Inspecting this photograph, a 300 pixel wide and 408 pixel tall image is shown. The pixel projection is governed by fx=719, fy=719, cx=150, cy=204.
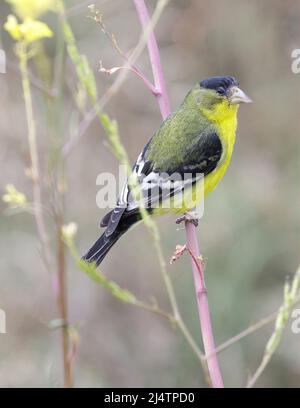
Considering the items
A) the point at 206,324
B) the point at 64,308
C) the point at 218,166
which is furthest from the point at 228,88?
the point at 64,308

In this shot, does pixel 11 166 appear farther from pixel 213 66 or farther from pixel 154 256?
pixel 213 66

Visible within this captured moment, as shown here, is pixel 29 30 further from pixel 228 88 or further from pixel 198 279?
pixel 228 88

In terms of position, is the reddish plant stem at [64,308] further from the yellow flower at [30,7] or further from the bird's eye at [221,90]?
the bird's eye at [221,90]

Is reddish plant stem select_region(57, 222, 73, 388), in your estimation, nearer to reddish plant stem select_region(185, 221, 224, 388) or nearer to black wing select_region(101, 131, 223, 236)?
reddish plant stem select_region(185, 221, 224, 388)

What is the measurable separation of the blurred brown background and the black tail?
1354 millimetres

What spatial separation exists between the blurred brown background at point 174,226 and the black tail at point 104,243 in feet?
4.44

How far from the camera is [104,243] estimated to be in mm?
3127

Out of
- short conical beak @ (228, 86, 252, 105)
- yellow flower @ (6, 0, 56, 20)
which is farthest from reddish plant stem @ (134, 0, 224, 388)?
short conical beak @ (228, 86, 252, 105)

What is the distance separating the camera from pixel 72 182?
5.03 meters

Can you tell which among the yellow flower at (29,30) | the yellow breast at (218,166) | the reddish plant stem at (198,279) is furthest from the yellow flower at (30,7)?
the yellow breast at (218,166)

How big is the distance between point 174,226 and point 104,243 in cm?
158

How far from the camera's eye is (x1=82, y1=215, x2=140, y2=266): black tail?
3094mm

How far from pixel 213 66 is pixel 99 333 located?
80.8 inches
